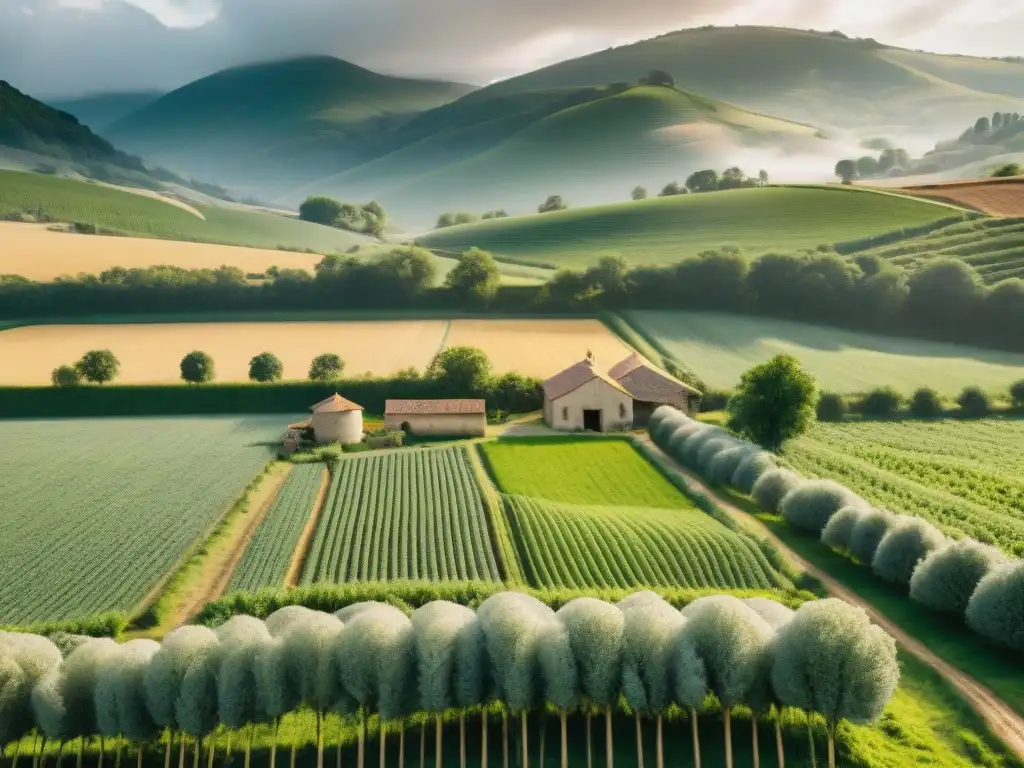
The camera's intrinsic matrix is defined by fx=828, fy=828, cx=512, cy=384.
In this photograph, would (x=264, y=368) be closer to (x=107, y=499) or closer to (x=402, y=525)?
(x=107, y=499)

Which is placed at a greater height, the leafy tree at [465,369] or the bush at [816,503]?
the leafy tree at [465,369]

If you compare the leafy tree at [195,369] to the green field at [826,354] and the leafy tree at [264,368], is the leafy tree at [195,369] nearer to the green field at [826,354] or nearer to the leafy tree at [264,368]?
the leafy tree at [264,368]

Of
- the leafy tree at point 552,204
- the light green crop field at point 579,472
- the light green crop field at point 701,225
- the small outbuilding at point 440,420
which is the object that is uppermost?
the leafy tree at point 552,204

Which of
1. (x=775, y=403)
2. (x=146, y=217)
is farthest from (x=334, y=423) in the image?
(x=146, y=217)

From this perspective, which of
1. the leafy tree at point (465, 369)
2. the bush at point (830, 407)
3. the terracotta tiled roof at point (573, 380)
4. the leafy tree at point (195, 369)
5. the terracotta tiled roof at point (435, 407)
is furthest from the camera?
the leafy tree at point (195, 369)

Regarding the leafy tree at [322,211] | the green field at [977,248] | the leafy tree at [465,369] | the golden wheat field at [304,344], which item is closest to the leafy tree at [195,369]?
the golden wheat field at [304,344]

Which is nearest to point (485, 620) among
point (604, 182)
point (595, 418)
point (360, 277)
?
point (595, 418)

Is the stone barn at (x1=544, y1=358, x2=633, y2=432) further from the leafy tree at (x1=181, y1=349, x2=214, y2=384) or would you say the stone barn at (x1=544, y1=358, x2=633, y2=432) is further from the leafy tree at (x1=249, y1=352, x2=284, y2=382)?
the leafy tree at (x1=181, y1=349, x2=214, y2=384)

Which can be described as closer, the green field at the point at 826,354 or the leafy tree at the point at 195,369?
the leafy tree at the point at 195,369
